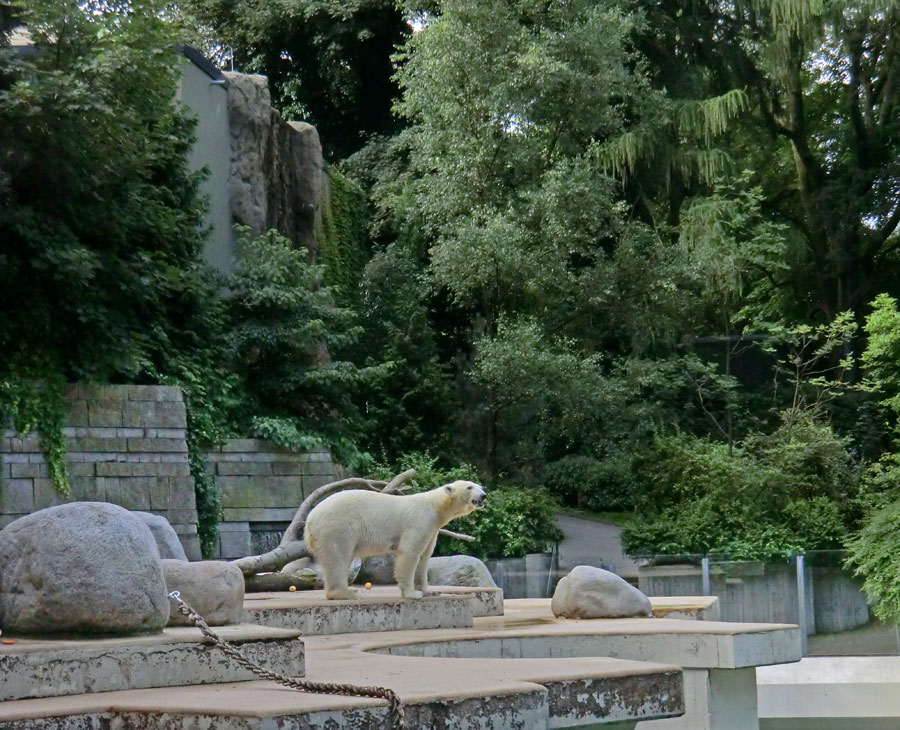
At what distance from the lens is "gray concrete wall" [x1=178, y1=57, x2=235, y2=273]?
21.2m

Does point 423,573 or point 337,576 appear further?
point 423,573

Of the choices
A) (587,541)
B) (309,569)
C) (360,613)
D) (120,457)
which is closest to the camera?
(360,613)

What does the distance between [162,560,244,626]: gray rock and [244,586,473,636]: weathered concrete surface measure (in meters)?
1.32

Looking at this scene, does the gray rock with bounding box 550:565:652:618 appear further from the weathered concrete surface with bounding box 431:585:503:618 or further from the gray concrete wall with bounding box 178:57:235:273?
the gray concrete wall with bounding box 178:57:235:273

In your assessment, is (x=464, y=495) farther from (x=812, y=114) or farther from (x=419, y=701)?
(x=812, y=114)

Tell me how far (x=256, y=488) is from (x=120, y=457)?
102 inches

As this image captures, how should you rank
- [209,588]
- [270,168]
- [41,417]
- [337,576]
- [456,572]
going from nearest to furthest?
1. [209,588]
2. [337,576]
3. [456,572]
4. [41,417]
5. [270,168]

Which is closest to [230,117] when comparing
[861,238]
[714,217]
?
[714,217]

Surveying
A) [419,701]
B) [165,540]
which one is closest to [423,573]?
[165,540]

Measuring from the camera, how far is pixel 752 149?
1115 inches

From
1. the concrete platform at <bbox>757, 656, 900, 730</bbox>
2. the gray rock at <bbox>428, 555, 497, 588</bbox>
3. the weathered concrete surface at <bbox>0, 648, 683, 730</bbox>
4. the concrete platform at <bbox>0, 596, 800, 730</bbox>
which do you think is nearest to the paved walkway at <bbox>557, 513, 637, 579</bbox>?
the concrete platform at <bbox>757, 656, 900, 730</bbox>

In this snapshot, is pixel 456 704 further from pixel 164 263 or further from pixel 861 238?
pixel 861 238

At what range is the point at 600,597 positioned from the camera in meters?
9.35

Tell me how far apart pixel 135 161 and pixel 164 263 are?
193 cm
